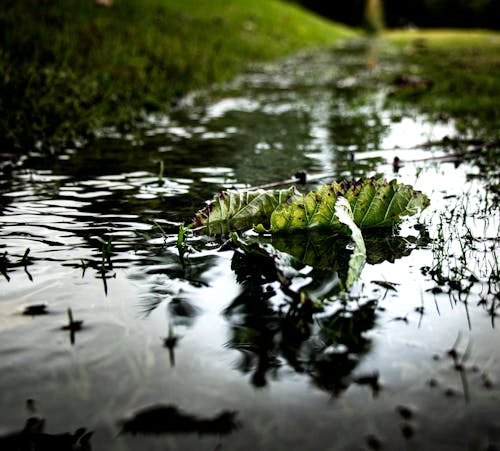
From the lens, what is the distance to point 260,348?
4.46 ft

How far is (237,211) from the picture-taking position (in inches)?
86.1

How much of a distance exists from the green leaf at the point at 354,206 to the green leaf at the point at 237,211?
0.28 feet

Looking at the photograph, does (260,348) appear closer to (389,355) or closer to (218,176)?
(389,355)

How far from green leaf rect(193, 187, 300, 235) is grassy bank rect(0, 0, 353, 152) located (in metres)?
2.25

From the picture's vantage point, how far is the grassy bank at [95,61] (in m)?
4.17

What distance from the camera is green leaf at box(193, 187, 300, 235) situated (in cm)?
214

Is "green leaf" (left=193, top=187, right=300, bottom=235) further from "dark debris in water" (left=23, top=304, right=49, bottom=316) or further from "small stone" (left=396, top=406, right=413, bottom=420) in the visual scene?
"small stone" (left=396, top=406, right=413, bottom=420)

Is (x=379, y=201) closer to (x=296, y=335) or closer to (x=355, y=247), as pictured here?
(x=355, y=247)

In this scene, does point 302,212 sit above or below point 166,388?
above

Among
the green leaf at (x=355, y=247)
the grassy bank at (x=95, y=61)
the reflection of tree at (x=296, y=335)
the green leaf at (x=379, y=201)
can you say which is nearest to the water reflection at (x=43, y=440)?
the reflection of tree at (x=296, y=335)

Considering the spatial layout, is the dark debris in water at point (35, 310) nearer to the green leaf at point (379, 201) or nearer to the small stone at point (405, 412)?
the small stone at point (405, 412)

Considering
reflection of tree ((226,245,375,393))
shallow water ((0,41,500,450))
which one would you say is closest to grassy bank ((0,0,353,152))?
shallow water ((0,41,500,450))

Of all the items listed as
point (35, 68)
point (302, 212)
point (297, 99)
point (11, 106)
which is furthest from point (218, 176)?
point (297, 99)

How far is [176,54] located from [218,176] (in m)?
5.67
